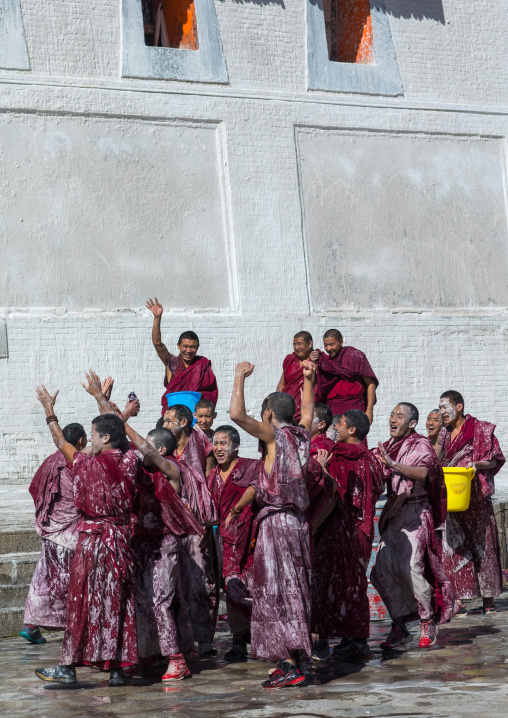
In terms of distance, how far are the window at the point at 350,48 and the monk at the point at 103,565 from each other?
8.34m

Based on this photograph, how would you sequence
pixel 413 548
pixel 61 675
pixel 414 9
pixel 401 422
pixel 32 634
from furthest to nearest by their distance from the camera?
pixel 414 9 < pixel 32 634 < pixel 401 422 < pixel 413 548 < pixel 61 675

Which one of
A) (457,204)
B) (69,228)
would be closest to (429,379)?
(457,204)

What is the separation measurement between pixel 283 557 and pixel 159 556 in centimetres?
80

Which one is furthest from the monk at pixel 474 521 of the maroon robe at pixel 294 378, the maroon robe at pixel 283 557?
the maroon robe at pixel 283 557

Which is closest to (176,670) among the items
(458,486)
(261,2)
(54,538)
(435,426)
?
(54,538)

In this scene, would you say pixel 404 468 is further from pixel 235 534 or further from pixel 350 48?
pixel 350 48

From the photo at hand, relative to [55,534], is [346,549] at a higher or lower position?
lower

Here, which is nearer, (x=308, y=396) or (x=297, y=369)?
(x=308, y=396)

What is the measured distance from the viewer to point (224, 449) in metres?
7.35

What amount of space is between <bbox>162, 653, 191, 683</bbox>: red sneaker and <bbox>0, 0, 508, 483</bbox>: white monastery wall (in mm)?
5571

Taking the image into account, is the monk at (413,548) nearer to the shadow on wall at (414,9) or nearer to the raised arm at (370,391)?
the raised arm at (370,391)

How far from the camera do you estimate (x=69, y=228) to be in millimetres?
12086

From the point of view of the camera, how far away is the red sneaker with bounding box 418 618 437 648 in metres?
7.24

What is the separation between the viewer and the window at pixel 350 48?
1357cm
